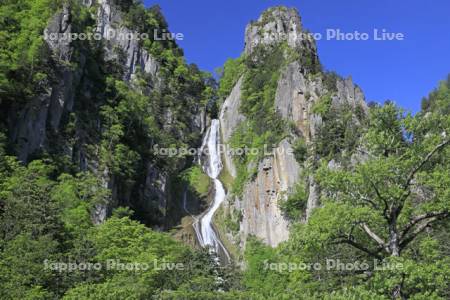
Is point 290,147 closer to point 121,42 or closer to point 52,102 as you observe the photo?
point 52,102

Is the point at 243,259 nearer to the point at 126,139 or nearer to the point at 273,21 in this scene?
the point at 126,139

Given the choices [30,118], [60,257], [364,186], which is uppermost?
[30,118]

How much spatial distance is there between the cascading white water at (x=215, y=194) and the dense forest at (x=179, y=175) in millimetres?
1253

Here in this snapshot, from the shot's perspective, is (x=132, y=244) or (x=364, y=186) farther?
(x=132, y=244)

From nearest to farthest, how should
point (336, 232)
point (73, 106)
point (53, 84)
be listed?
point (336, 232)
point (53, 84)
point (73, 106)

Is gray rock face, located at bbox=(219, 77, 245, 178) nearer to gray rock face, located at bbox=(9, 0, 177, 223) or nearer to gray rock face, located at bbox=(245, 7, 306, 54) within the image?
gray rock face, located at bbox=(245, 7, 306, 54)

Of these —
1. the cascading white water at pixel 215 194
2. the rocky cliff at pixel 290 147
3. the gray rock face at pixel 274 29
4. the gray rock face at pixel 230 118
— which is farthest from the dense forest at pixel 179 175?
the cascading white water at pixel 215 194

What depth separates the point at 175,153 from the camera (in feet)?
206

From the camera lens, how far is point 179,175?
209ft

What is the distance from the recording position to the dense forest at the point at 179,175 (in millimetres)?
11492

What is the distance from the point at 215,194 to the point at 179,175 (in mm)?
6203

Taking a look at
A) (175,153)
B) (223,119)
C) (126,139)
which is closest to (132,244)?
(126,139)

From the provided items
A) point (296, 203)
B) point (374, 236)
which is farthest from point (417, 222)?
point (296, 203)

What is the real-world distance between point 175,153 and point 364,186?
171 feet
